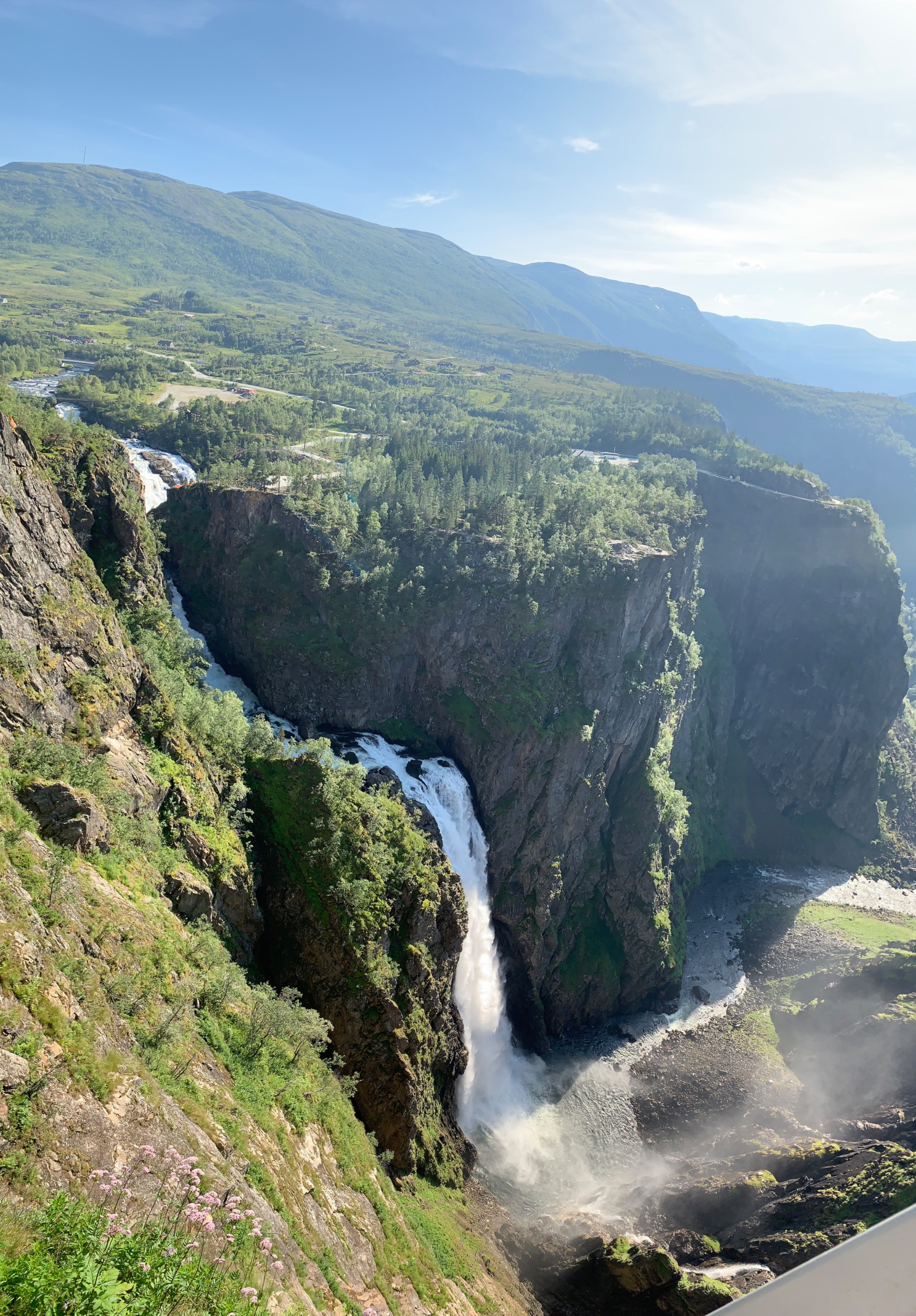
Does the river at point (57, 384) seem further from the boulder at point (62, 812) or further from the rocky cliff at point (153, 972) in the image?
the boulder at point (62, 812)

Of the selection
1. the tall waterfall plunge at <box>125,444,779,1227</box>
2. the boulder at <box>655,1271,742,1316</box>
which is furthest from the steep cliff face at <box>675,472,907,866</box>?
the boulder at <box>655,1271,742,1316</box>

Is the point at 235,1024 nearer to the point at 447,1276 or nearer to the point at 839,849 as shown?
the point at 447,1276

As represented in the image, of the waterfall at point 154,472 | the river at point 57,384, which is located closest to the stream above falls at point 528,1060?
the waterfall at point 154,472

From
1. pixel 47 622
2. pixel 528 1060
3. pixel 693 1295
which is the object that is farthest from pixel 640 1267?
pixel 47 622

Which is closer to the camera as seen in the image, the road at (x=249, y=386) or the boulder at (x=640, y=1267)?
the boulder at (x=640, y=1267)

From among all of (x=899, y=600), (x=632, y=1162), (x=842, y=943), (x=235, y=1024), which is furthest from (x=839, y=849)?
(x=235, y=1024)

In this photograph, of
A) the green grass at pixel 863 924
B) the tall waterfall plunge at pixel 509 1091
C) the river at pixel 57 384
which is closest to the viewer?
the tall waterfall plunge at pixel 509 1091

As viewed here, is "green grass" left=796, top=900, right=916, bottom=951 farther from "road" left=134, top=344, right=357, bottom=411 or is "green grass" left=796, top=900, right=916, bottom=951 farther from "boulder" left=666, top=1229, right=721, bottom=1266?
"road" left=134, top=344, right=357, bottom=411
